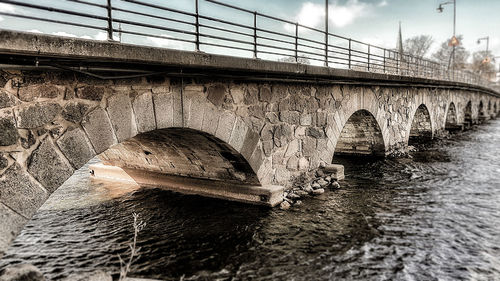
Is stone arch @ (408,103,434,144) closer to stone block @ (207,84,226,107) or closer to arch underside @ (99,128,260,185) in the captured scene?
arch underside @ (99,128,260,185)

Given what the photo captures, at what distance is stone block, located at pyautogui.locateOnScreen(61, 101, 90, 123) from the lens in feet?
12.2

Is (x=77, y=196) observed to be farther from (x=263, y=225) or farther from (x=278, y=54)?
(x=278, y=54)

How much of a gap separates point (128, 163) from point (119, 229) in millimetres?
2963

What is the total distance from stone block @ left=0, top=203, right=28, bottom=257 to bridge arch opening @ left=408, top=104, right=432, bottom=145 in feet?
53.1

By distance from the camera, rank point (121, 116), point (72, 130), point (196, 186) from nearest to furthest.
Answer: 1. point (72, 130)
2. point (121, 116)
3. point (196, 186)

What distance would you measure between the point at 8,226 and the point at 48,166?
0.64 m

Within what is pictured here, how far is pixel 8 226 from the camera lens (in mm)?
3225

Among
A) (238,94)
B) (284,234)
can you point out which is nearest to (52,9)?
(238,94)

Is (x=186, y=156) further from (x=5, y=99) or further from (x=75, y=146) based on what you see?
(x=5, y=99)

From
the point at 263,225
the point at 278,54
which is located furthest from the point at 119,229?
the point at 278,54

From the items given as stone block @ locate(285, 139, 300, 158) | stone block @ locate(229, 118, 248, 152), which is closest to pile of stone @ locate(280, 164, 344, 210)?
stone block @ locate(285, 139, 300, 158)

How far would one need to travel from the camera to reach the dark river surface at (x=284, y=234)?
459cm

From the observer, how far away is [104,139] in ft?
13.4

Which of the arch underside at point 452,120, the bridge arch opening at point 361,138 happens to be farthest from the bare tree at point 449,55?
the bridge arch opening at point 361,138
